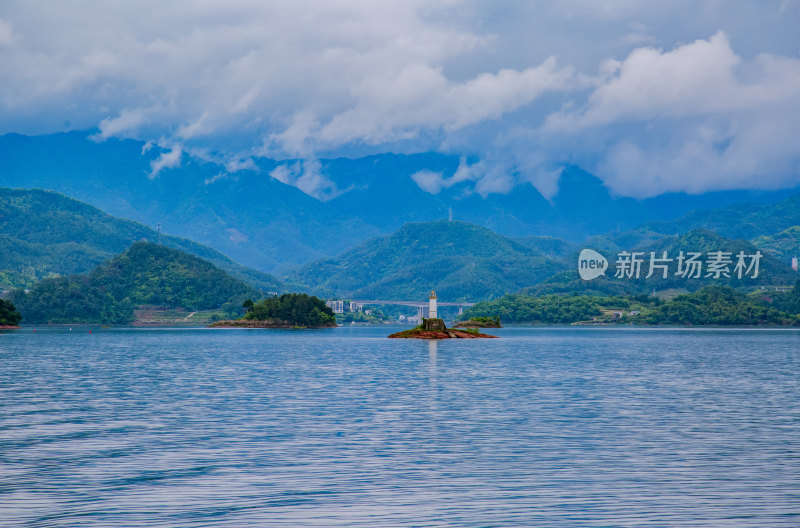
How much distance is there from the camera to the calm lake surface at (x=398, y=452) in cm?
2808

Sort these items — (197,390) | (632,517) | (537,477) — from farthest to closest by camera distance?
(197,390) < (537,477) < (632,517)

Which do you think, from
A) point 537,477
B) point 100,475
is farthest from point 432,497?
point 100,475

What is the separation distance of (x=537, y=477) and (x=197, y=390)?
147 feet

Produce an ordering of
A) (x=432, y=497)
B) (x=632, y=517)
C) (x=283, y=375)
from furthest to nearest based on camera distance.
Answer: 1. (x=283, y=375)
2. (x=432, y=497)
3. (x=632, y=517)

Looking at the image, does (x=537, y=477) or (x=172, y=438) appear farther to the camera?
(x=172, y=438)

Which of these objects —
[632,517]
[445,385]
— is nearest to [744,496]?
[632,517]

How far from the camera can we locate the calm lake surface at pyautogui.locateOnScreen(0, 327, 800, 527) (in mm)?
28078

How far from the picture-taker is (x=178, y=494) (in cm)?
3062

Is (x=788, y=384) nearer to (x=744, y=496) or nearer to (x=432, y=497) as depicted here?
(x=744, y=496)

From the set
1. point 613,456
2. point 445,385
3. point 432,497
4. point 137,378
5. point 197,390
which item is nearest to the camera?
point 432,497

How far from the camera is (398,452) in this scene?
39.8 metres

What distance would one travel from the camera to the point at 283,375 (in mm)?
90312

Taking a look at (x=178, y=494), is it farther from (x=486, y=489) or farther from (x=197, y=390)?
(x=197, y=390)

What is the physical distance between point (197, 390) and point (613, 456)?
4316 cm
